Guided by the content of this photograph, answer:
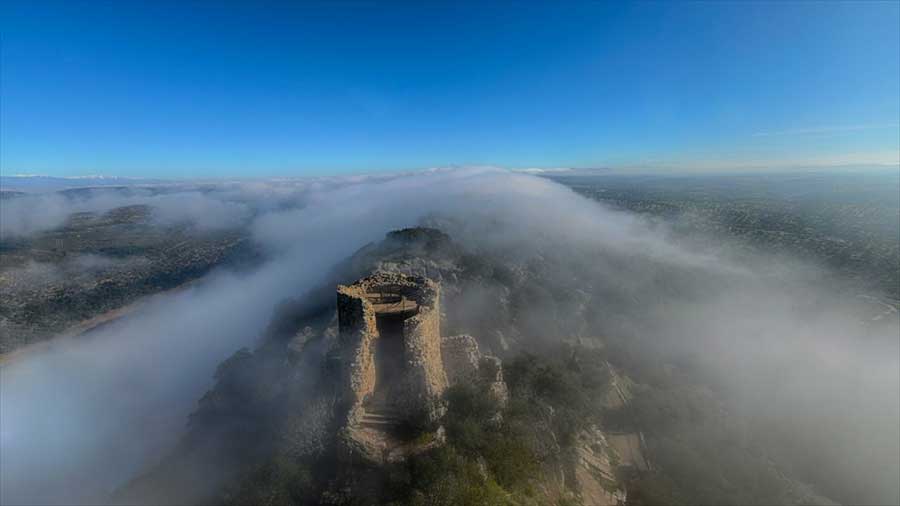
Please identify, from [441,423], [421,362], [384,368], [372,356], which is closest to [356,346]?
[372,356]

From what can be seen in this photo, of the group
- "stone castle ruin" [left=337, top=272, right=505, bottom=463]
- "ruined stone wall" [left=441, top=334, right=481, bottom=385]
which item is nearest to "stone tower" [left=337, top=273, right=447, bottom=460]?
"stone castle ruin" [left=337, top=272, right=505, bottom=463]

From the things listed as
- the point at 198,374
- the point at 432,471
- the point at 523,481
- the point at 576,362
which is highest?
the point at 432,471

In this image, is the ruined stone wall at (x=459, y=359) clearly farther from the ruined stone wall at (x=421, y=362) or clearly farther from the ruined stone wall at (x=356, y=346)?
the ruined stone wall at (x=356, y=346)

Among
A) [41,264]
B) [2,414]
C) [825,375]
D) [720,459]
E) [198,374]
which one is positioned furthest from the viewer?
[41,264]

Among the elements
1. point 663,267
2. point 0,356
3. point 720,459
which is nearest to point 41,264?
point 0,356

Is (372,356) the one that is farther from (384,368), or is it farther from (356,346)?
(356,346)

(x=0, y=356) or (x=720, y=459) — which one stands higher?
(x=720, y=459)

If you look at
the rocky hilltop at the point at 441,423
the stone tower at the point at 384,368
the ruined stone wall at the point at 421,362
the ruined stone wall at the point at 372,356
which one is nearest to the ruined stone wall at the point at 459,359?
the rocky hilltop at the point at 441,423

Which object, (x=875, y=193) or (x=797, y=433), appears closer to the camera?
(x=797, y=433)

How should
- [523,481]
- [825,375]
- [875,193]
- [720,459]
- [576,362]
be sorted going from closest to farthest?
[523,481], [720,459], [576,362], [825,375], [875,193]

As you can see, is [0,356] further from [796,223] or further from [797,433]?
[796,223]
